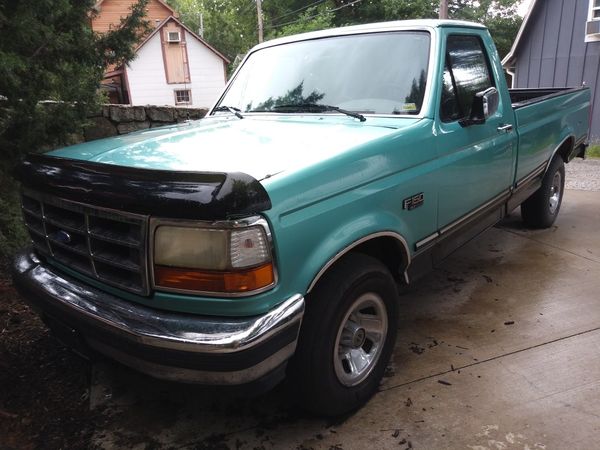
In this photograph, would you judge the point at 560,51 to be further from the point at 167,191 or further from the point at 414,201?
the point at 167,191

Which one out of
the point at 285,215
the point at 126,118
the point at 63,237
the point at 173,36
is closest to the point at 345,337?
the point at 285,215

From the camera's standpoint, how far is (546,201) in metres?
5.11

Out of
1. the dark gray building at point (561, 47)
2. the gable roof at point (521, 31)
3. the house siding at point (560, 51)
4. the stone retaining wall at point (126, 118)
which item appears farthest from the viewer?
the gable roof at point (521, 31)

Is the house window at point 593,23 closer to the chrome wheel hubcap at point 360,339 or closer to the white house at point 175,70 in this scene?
the chrome wheel hubcap at point 360,339

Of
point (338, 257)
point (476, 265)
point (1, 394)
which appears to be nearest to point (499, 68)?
point (476, 265)

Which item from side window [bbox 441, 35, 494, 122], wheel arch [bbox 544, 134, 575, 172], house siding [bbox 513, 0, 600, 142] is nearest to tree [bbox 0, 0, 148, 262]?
side window [bbox 441, 35, 494, 122]

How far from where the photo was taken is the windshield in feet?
9.86

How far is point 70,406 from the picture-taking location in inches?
105

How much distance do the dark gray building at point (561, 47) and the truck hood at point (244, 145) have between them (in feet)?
38.5

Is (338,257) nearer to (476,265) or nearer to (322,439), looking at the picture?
(322,439)

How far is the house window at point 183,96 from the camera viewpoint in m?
29.9

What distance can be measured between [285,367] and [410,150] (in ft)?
4.44

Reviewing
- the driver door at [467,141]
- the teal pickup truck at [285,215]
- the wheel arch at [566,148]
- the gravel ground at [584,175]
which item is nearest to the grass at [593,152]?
the gravel ground at [584,175]

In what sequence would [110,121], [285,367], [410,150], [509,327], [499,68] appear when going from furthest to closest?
[110,121] < [499,68] < [509,327] < [410,150] < [285,367]
